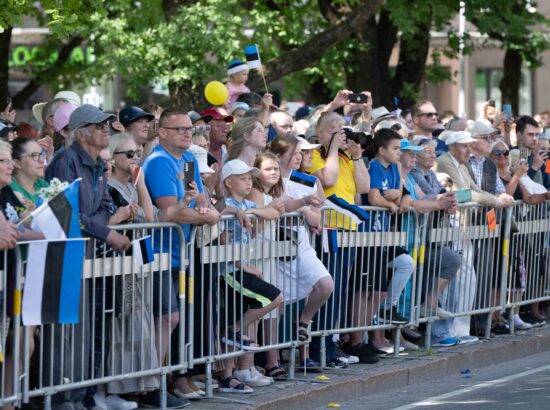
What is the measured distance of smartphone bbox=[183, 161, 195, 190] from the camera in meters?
9.40

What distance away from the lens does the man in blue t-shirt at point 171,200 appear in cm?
941

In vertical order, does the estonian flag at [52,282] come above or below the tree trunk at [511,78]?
below

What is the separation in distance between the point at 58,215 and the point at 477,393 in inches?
158

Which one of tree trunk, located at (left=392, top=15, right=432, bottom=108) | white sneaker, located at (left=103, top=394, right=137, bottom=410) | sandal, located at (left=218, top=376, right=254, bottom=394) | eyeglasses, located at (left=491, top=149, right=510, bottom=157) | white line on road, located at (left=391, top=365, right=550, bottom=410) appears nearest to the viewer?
white sneaker, located at (left=103, top=394, right=137, bottom=410)

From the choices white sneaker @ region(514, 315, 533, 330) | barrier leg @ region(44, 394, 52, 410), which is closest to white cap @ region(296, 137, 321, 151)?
barrier leg @ region(44, 394, 52, 410)

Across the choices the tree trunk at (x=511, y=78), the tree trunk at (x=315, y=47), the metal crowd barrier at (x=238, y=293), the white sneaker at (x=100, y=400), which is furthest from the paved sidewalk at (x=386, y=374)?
the tree trunk at (x=511, y=78)

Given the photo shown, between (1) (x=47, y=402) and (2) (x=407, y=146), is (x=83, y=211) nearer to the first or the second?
(1) (x=47, y=402)

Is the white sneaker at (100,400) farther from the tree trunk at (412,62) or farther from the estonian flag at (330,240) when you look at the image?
the tree trunk at (412,62)

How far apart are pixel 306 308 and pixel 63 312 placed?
2948 millimetres

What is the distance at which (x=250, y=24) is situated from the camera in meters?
23.4

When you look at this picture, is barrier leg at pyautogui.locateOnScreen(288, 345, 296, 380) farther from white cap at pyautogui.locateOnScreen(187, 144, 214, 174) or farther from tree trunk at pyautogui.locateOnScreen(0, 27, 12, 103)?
tree trunk at pyautogui.locateOnScreen(0, 27, 12, 103)

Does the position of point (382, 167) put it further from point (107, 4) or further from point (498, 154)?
point (107, 4)

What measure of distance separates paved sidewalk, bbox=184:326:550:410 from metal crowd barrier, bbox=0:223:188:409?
591mm

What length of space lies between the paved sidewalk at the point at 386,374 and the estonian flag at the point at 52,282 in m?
1.65
